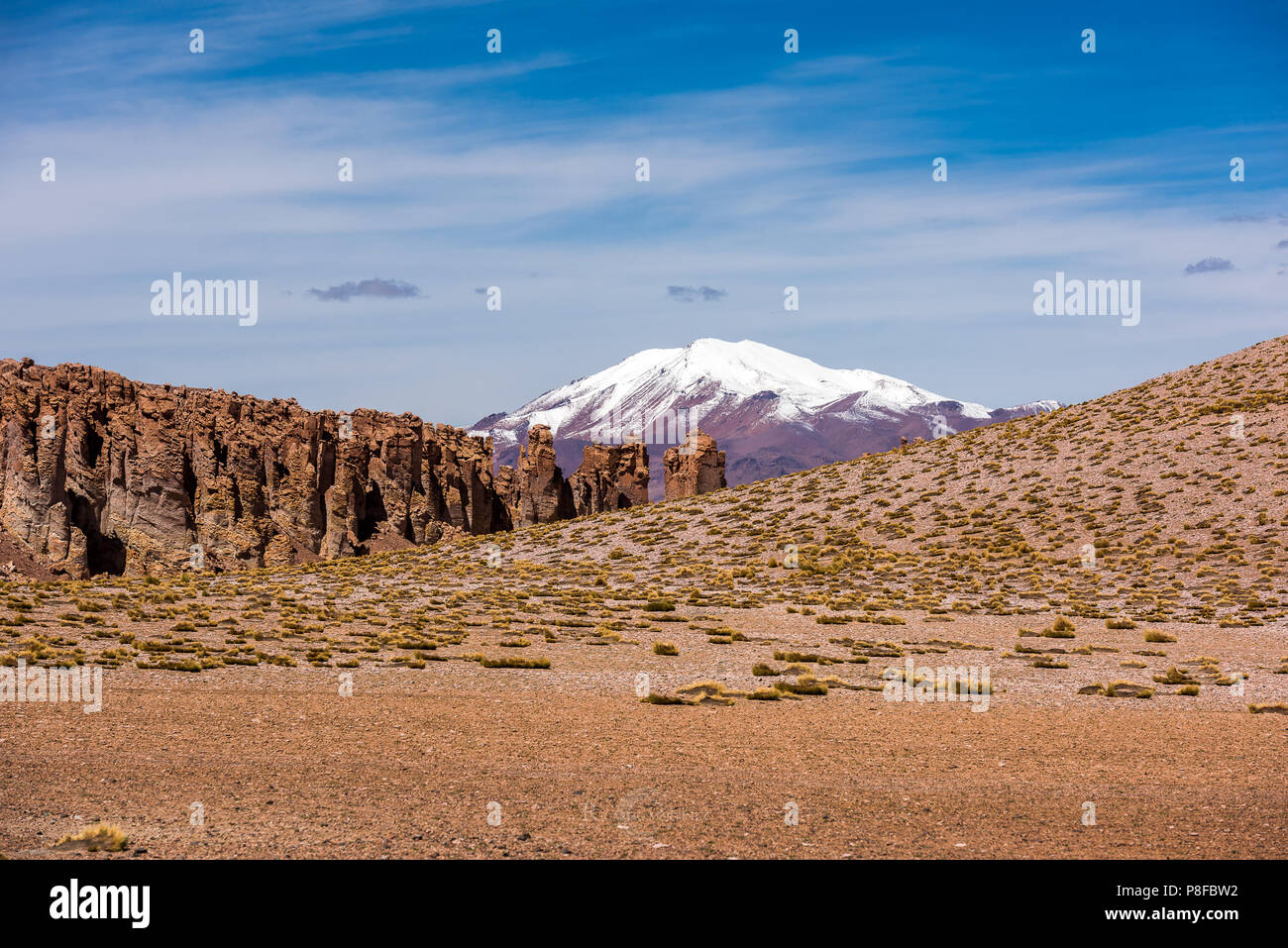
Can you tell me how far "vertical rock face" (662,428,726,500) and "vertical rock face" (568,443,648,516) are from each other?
1983 centimetres

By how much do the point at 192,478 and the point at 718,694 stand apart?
86.6 m

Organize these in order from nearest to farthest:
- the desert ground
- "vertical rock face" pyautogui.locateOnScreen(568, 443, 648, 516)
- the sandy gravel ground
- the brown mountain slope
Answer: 1. the sandy gravel ground
2. the desert ground
3. the brown mountain slope
4. "vertical rock face" pyautogui.locateOnScreen(568, 443, 648, 516)

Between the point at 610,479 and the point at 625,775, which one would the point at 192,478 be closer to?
the point at 610,479

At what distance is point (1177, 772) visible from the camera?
14883 mm

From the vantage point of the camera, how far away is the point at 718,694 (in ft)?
69.7

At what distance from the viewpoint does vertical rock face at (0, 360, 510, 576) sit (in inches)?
3529

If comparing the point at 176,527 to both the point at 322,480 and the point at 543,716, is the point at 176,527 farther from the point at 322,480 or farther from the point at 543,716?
the point at 543,716

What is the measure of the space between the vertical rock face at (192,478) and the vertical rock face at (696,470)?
27159mm

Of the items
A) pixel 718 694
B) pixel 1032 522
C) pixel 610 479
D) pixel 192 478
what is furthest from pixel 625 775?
pixel 610 479

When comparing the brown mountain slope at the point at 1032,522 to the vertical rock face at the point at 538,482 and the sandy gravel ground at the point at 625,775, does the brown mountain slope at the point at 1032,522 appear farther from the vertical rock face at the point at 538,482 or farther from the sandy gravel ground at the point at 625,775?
the vertical rock face at the point at 538,482

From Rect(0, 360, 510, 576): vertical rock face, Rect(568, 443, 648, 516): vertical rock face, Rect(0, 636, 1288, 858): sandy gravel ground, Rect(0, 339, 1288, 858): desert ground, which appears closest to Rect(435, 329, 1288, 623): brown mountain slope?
Rect(0, 339, 1288, 858): desert ground

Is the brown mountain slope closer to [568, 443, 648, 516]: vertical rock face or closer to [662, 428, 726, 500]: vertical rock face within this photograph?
[662, 428, 726, 500]: vertical rock face

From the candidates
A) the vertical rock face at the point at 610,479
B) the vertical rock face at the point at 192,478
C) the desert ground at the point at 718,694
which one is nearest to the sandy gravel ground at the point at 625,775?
the desert ground at the point at 718,694
